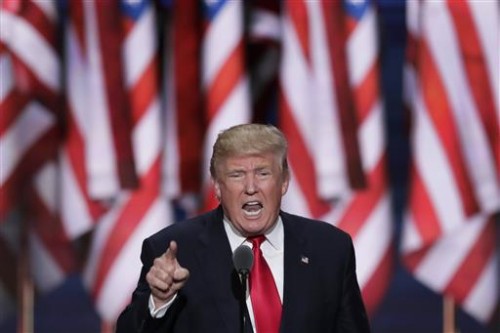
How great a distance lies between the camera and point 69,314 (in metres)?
4.11

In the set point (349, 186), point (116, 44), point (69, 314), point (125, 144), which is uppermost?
point (116, 44)

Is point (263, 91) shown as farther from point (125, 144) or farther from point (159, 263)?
point (159, 263)

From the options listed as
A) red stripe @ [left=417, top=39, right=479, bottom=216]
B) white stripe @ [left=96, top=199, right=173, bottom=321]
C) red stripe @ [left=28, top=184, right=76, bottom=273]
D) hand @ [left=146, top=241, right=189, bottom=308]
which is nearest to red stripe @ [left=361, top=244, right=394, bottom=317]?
red stripe @ [left=417, top=39, right=479, bottom=216]

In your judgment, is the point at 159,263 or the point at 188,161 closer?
the point at 159,263

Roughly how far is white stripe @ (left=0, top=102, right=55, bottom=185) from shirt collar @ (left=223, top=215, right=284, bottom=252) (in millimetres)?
1952

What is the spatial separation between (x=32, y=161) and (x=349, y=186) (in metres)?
1.16

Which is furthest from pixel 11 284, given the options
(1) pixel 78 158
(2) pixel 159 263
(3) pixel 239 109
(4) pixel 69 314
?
A: (2) pixel 159 263

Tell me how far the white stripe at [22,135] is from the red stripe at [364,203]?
1.14m

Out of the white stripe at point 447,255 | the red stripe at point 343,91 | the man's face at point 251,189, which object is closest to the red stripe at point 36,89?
the red stripe at point 343,91

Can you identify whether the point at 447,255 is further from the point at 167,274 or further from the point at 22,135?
the point at 167,274

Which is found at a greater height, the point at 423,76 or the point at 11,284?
the point at 423,76

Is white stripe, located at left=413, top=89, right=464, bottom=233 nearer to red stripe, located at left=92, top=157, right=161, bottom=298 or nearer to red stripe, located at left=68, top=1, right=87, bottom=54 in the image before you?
red stripe, located at left=92, top=157, right=161, bottom=298

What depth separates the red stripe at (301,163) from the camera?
4016 millimetres

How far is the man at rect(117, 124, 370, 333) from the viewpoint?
2.10 metres
